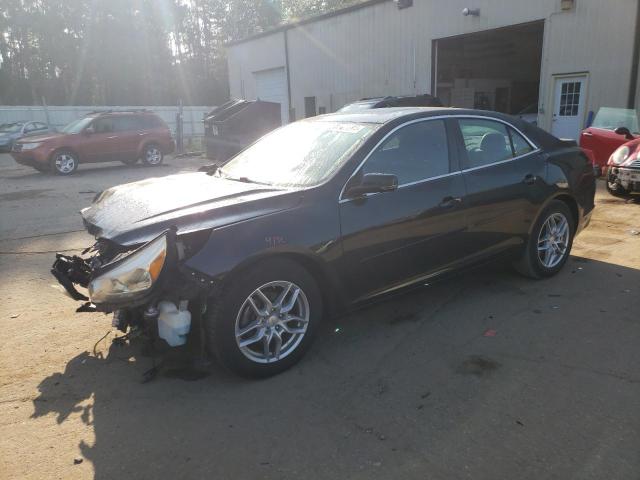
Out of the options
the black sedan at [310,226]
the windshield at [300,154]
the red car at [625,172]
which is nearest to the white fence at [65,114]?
the red car at [625,172]

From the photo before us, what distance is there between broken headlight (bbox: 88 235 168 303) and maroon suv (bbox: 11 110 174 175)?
1315 centimetres

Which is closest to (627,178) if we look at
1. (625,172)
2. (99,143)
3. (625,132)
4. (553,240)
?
(625,172)

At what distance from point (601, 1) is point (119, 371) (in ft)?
46.2

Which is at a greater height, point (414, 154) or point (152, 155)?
point (414, 154)

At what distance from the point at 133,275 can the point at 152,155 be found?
14411mm

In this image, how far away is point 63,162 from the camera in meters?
14.5

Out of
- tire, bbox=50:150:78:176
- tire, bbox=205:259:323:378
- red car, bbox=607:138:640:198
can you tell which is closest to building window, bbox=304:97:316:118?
tire, bbox=50:150:78:176

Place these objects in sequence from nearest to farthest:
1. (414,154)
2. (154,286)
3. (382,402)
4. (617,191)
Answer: (154,286) → (382,402) → (414,154) → (617,191)

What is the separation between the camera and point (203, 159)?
19.0 meters

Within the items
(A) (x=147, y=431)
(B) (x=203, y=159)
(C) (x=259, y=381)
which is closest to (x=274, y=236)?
(C) (x=259, y=381)

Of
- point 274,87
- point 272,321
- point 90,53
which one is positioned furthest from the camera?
point 90,53

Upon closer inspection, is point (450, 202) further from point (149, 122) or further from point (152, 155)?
point (149, 122)

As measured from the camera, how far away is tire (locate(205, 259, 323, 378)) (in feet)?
9.77

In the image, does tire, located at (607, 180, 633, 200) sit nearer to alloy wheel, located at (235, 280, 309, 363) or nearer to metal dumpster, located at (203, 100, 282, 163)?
alloy wheel, located at (235, 280, 309, 363)
